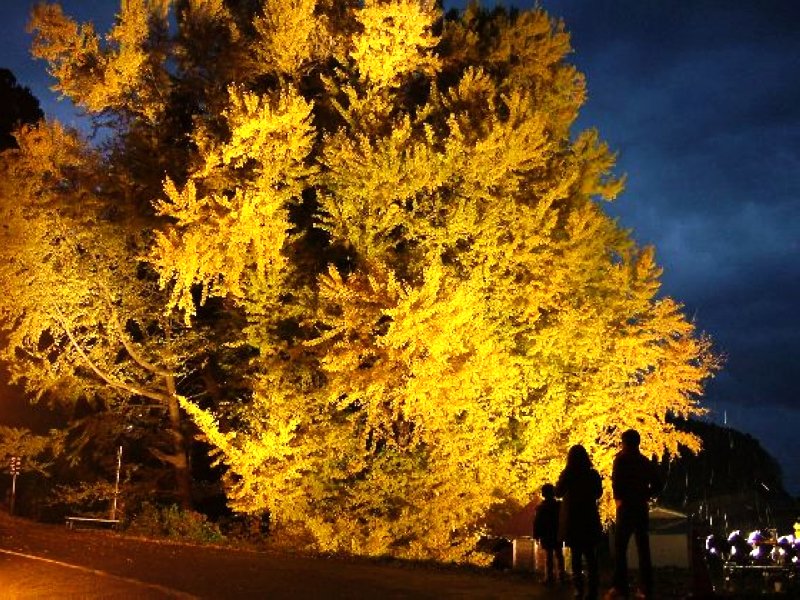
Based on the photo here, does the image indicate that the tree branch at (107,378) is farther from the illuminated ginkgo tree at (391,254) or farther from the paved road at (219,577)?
the paved road at (219,577)

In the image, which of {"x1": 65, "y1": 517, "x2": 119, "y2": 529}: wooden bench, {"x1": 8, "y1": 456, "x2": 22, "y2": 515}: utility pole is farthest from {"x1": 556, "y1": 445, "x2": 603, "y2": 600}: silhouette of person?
{"x1": 8, "y1": 456, "x2": 22, "y2": 515}: utility pole

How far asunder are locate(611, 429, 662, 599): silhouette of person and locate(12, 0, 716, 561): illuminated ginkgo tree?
904cm

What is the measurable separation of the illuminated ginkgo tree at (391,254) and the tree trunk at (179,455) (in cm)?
320

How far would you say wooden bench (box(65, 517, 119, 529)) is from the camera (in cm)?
2275

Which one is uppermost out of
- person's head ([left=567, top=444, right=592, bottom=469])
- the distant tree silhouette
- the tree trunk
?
the distant tree silhouette

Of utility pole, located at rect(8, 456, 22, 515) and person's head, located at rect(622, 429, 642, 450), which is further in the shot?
utility pole, located at rect(8, 456, 22, 515)

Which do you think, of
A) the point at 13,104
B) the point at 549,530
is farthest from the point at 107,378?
the point at 13,104

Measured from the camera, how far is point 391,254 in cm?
2195

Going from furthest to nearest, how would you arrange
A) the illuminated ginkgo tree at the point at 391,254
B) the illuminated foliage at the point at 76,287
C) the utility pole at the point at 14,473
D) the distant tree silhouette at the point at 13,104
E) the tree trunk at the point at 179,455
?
the distant tree silhouette at the point at 13,104, the tree trunk at the point at 179,455, the utility pole at the point at 14,473, the illuminated foliage at the point at 76,287, the illuminated ginkgo tree at the point at 391,254

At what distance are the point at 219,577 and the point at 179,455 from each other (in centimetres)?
1360

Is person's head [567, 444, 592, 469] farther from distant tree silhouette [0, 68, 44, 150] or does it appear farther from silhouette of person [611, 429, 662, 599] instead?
distant tree silhouette [0, 68, 44, 150]

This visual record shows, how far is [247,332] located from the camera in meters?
21.9

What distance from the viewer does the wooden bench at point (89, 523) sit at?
22.8m

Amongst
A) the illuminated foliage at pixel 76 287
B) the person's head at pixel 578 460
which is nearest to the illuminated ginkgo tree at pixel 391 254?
the illuminated foliage at pixel 76 287
